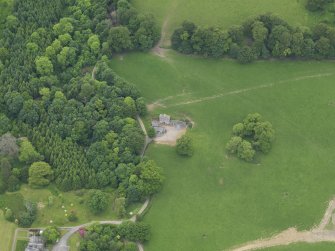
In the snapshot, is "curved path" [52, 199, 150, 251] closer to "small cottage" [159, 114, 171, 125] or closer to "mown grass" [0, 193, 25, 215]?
"mown grass" [0, 193, 25, 215]

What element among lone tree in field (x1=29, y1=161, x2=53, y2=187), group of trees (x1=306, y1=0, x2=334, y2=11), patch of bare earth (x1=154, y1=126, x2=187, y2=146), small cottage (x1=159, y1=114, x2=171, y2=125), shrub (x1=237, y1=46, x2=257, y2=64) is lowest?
lone tree in field (x1=29, y1=161, x2=53, y2=187)

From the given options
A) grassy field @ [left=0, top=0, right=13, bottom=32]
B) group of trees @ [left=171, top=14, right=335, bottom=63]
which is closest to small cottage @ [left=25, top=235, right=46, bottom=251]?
group of trees @ [left=171, top=14, right=335, bottom=63]

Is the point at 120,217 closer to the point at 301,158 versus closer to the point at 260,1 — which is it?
the point at 301,158

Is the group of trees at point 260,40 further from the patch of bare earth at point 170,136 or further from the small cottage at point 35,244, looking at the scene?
the small cottage at point 35,244

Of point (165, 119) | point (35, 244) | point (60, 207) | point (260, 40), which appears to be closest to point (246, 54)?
point (260, 40)

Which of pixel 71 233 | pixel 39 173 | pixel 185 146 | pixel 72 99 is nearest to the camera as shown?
pixel 71 233

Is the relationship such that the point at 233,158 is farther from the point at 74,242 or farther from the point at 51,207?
the point at 51,207

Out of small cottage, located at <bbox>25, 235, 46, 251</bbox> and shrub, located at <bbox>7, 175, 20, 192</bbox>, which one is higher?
shrub, located at <bbox>7, 175, 20, 192</bbox>
